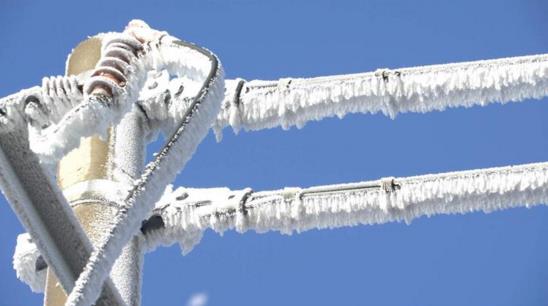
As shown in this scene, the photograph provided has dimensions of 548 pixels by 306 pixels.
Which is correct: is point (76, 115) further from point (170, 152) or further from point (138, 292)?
point (138, 292)

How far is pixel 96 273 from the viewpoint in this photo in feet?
49.8

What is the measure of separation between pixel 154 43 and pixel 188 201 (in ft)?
10.9

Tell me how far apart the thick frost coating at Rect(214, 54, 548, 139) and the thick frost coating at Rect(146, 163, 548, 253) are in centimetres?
82

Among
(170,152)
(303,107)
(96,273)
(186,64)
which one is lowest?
(96,273)

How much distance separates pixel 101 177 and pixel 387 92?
10.5ft

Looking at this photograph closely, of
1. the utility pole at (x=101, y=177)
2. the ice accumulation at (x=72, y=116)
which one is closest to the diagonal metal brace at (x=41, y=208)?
the ice accumulation at (x=72, y=116)

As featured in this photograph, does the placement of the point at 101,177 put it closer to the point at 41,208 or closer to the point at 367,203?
the point at 367,203

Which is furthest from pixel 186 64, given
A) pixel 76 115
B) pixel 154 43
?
pixel 76 115

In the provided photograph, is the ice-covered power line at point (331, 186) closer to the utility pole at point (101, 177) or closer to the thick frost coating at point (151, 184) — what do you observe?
the utility pole at point (101, 177)

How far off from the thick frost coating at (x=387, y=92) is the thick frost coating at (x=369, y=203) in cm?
82

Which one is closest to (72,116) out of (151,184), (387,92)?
(151,184)

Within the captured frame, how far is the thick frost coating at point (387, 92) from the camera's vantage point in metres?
21.4

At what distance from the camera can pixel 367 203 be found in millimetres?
21141

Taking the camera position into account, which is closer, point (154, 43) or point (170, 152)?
point (170, 152)
